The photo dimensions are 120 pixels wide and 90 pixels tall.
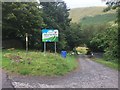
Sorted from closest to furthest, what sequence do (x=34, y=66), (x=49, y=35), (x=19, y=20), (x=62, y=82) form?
1. (x=62, y=82)
2. (x=34, y=66)
3. (x=49, y=35)
4. (x=19, y=20)

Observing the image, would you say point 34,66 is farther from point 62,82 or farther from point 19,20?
point 19,20

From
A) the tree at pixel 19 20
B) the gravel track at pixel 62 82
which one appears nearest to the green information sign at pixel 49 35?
the gravel track at pixel 62 82

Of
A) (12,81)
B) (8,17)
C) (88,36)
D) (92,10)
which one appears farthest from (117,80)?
(92,10)

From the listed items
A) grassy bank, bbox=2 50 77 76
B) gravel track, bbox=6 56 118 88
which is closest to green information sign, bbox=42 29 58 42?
grassy bank, bbox=2 50 77 76

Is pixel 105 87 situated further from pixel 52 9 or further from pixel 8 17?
pixel 52 9

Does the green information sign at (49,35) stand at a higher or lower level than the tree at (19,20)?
lower

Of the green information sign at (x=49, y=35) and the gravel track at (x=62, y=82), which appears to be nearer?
the gravel track at (x=62, y=82)

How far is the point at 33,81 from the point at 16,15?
61.7 ft

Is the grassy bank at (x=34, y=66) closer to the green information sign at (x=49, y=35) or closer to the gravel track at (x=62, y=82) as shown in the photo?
the gravel track at (x=62, y=82)

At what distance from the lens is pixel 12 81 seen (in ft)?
41.4

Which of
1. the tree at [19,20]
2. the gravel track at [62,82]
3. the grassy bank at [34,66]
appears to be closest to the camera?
the gravel track at [62,82]

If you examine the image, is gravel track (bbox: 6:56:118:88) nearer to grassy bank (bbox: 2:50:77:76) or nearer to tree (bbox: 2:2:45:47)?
grassy bank (bbox: 2:50:77:76)

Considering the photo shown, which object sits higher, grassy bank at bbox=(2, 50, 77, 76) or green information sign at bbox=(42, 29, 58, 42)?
green information sign at bbox=(42, 29, 58, 42)

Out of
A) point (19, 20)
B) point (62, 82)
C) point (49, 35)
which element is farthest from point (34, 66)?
point (19, 20)
